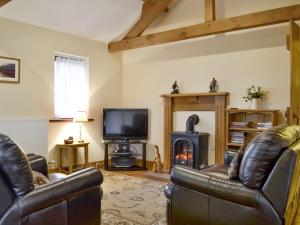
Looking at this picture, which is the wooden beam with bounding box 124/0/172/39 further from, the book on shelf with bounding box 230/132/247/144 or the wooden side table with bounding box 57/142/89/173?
the book on shelf with bounding box 230/132/247/144

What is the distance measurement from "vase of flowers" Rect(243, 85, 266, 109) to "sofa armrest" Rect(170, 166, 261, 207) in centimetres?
248

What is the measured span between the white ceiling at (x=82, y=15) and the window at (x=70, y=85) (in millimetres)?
544

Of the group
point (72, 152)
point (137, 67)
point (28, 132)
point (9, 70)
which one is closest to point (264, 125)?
point (137, 67)

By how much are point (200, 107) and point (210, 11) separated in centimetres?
165

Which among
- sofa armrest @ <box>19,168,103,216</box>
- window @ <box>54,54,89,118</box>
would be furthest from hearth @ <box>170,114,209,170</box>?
sofa armrest @ <box>19,168,103,216</box>

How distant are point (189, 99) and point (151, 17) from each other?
1725mm

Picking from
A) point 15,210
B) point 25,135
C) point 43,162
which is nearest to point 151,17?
point 25,135

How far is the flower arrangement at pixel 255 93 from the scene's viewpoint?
455 centimetres

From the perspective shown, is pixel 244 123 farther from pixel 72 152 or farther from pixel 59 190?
pixel 59 190

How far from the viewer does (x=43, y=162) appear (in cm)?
302

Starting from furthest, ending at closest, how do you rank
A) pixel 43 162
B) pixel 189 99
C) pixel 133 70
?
pixel 133 70, pixel 189 99, pixel 43 162

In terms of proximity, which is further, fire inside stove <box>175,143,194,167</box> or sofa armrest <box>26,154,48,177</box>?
fire inside stove <box>175,143,194,167</box>

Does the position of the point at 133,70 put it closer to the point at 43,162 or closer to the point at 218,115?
the point at 218,115

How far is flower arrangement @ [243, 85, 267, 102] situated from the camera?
4.55 metres
